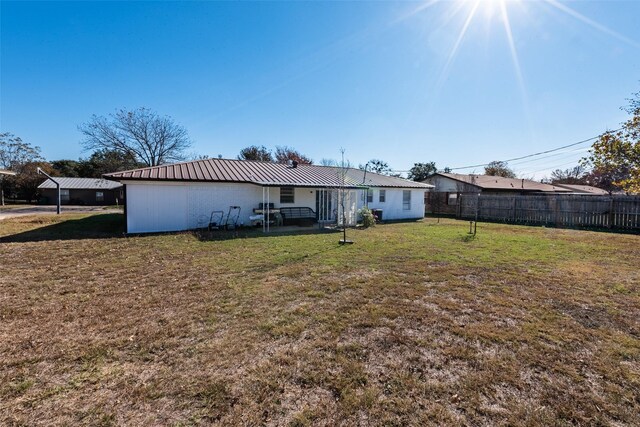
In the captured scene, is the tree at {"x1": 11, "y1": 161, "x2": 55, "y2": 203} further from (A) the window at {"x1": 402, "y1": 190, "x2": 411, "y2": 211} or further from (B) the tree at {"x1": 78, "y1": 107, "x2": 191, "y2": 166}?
(A) the window at {"x1": 402, "y1": 190, "x2": 411, "y2": 211}

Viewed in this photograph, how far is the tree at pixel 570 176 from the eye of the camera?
4608cm

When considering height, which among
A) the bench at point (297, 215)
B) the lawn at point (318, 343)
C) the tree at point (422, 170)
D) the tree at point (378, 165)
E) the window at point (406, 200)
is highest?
the tree at point (378, 165)

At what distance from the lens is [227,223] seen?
44.6ft

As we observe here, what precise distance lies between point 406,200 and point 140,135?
28.0 meters

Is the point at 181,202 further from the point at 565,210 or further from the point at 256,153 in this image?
the point at 256,153

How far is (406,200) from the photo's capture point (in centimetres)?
2012

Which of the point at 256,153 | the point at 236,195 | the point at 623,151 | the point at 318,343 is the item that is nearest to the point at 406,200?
the point at 236,195

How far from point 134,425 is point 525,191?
31706 millimetres

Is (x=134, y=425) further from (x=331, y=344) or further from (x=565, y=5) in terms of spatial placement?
(x=565, y=5)

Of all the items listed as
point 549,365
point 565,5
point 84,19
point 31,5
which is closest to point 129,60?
point 84,19

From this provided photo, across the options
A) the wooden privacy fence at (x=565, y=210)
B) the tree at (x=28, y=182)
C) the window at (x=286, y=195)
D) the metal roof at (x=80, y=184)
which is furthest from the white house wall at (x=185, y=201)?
the tree at (x=28, y=182)

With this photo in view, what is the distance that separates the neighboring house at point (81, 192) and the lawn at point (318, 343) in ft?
116

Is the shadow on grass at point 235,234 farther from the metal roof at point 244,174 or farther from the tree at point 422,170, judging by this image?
the tree at point 422,170

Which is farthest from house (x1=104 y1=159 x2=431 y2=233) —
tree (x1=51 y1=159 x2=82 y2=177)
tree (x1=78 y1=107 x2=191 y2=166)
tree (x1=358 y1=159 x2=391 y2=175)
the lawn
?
tree (x1=51 y1=159 x2=82 y2=177)
